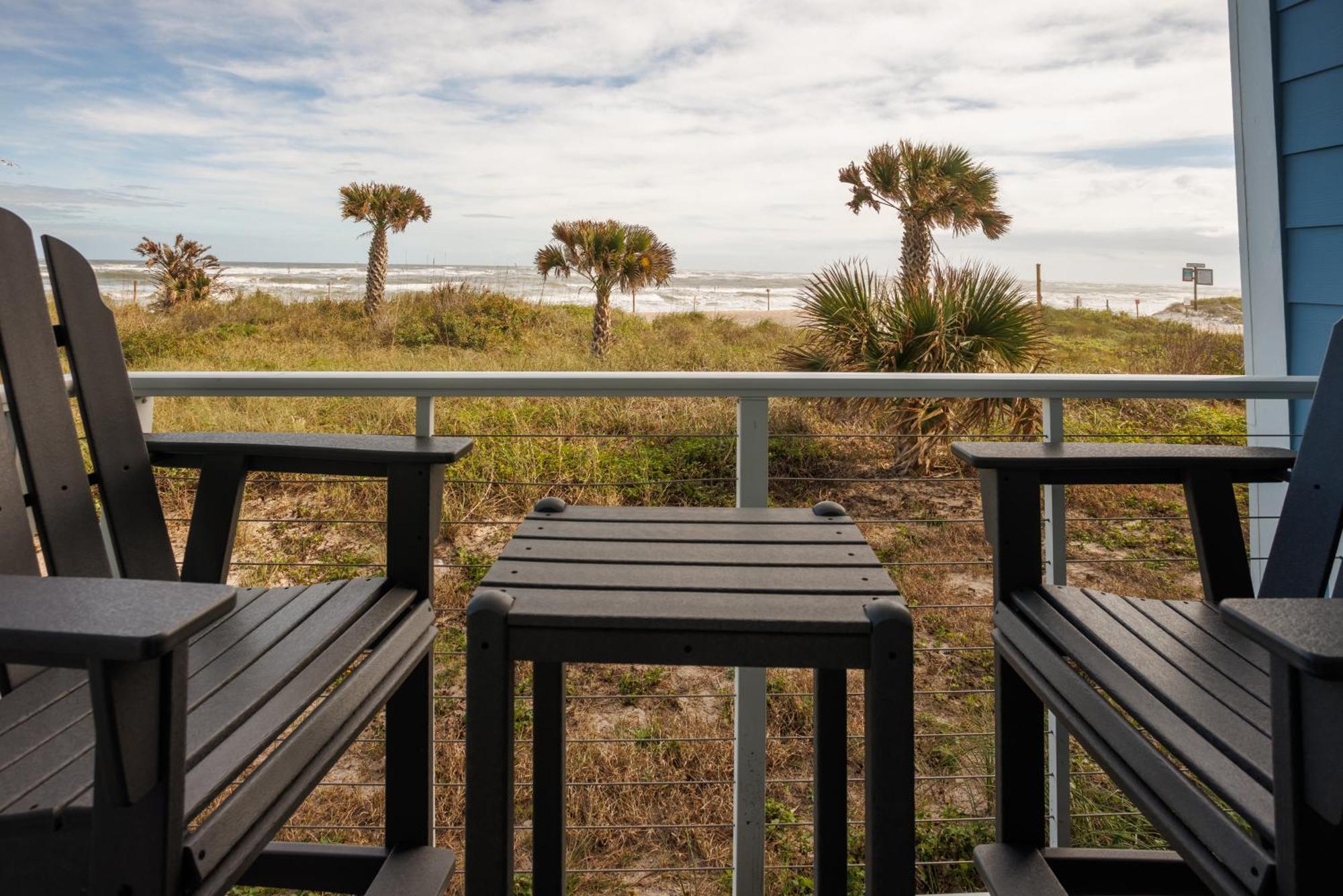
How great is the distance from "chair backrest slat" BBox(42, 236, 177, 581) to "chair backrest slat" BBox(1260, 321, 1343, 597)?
1.72m

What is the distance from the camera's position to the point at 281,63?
60.7 feet

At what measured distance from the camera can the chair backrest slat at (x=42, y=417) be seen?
1244mm

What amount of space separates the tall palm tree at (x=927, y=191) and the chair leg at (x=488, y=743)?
8.62 m

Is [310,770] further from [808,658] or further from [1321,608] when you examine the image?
[1321,608]

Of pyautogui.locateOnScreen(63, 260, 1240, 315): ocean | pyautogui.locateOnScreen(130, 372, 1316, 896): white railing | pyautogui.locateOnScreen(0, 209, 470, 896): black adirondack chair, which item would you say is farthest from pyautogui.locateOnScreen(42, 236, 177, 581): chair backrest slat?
pyautogui.locateOnScreen(63, 260, 1240, 315): ocean

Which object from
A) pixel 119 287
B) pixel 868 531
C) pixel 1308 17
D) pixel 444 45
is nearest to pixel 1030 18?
pixel 444 45

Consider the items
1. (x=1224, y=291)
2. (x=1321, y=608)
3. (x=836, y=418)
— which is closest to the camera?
(x=1321, y=608)

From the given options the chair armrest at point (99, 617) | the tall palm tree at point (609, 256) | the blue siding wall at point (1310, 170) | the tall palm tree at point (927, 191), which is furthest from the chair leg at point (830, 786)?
the tall palm tree at point (609, 256)

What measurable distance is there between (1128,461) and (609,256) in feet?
34.0

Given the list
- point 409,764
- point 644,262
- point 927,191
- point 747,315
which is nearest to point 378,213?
point 644,262

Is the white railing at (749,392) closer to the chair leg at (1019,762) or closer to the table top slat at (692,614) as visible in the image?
the chair leg at (1019,762)

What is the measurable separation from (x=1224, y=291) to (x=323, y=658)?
18080 mm

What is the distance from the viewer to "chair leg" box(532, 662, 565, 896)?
1173mm

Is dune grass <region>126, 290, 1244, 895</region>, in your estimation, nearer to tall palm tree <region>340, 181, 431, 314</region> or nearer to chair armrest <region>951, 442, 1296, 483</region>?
chair armrest <region>951, 442, 1296, 483</region>
